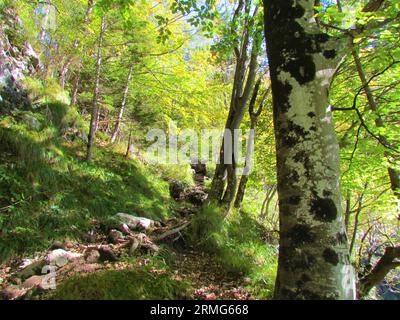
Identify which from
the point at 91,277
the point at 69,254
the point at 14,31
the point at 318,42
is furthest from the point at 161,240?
the point at 14,31

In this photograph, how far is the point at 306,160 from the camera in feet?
5.31

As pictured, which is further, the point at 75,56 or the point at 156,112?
the point at 156,112

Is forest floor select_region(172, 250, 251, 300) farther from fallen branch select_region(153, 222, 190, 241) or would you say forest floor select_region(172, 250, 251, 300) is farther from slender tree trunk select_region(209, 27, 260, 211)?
slender tree trunk select_region(209, 27, 260, 211)

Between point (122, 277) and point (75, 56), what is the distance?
6.04m

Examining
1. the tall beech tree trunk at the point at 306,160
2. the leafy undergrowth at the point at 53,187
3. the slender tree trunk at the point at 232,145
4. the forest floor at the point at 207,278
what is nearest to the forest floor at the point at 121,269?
the forest floor at the point at 207,278

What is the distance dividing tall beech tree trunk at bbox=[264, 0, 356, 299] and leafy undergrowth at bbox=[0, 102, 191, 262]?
3522mm

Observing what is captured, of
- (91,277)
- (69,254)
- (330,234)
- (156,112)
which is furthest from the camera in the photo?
(156,112)

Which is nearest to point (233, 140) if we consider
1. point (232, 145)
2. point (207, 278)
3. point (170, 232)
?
point (232, 145)

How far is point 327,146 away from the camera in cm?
163

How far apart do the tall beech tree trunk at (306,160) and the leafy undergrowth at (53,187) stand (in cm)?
352

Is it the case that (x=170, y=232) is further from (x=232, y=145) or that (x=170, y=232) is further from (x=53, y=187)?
(x=232, y=145)

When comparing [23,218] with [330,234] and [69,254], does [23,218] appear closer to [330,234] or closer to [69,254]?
[69,254]

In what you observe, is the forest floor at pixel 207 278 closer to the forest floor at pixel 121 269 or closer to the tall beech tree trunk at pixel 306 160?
the forest floor at pixel 121 269

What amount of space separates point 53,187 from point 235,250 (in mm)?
3517
